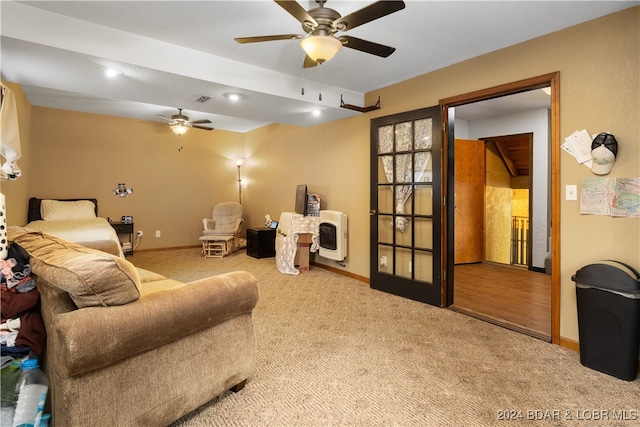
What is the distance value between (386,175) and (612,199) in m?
2.09

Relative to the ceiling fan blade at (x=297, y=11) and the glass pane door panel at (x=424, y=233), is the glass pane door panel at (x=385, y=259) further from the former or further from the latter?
the ceiling fan blade at (x=297, y=11)

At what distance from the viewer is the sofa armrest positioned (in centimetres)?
125

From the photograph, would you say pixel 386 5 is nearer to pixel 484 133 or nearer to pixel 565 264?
pixel 565 264

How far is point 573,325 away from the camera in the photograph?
8.31 ft

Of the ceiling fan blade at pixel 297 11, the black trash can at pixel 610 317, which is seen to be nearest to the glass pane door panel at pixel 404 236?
the black trash can at pixel 610 317

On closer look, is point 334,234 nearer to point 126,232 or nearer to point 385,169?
point 385,169

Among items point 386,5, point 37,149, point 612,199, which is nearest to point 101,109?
point 37,149

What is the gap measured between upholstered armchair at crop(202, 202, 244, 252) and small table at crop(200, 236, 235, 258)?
0.98 feet

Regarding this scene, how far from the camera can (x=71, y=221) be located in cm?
463

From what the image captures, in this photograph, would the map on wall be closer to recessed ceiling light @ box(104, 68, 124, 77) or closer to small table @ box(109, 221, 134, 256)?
recessed ceiling light @ box(104, 68, 124, 77)

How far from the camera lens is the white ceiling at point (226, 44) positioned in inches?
92.0

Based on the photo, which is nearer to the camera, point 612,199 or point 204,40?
point 612,199

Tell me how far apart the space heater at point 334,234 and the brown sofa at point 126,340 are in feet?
9.25

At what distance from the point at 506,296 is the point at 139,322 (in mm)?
3867
